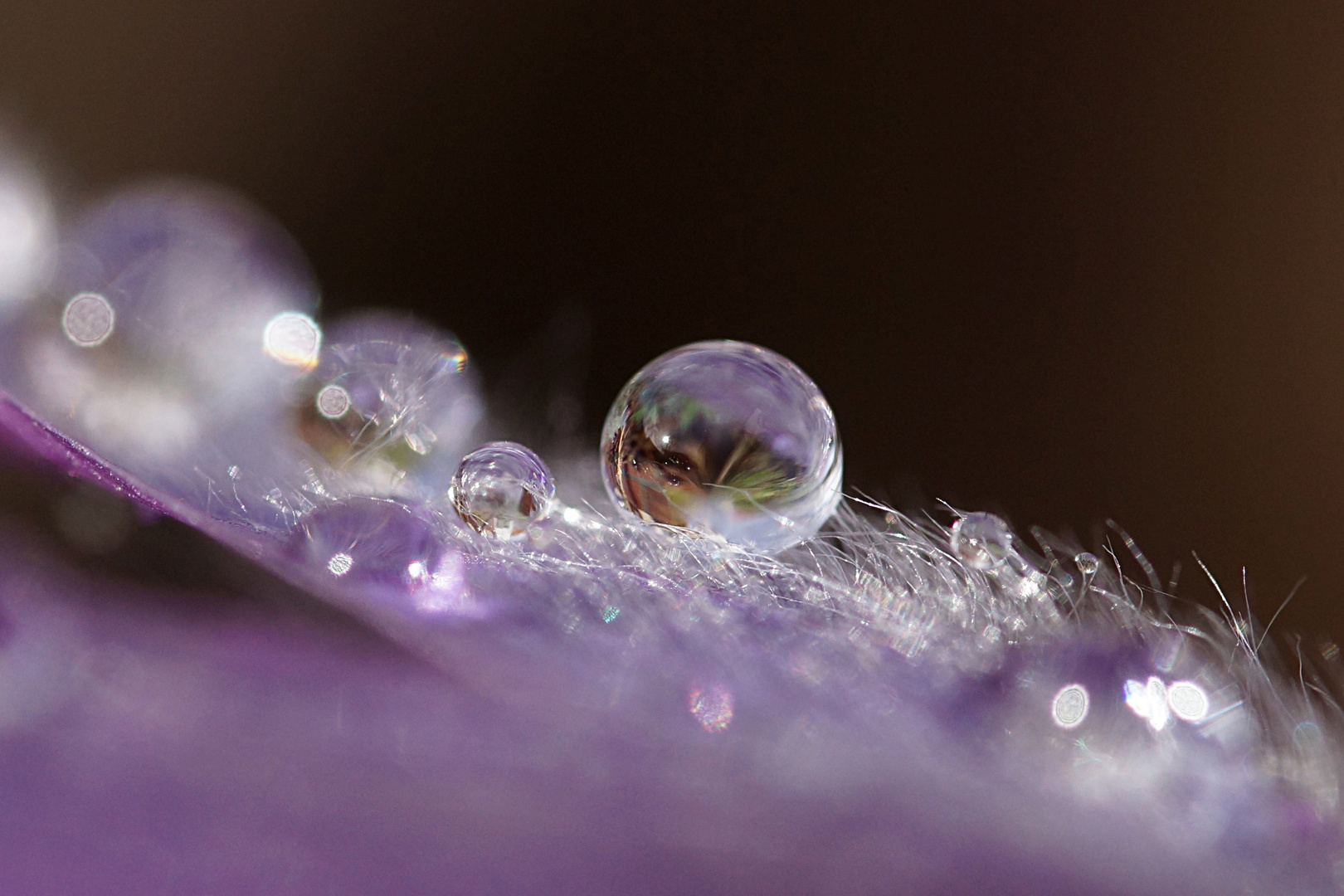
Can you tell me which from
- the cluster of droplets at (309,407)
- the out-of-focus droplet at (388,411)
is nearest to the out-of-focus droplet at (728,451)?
the cluster of droplets at (309,407)

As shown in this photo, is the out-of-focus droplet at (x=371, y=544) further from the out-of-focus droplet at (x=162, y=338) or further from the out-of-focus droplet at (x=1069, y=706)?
the out-of-focus droplet at (x=1069, y=706)

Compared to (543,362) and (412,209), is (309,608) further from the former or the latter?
(412,209)

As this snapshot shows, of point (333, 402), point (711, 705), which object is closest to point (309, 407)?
point (333, 402)

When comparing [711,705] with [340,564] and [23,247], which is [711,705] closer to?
[340,564]

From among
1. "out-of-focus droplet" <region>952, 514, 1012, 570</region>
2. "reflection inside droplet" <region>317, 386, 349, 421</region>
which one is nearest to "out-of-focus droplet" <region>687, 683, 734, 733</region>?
"out-of-focus droplet" <region>952, 514, 1012, 570</region>

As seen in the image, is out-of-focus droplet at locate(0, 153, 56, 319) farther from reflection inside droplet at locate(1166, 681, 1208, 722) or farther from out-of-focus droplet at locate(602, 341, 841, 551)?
reflection inside droplet at locate(1166, 681, 1208, 722)

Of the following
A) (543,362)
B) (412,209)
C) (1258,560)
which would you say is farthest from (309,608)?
(412,209)
